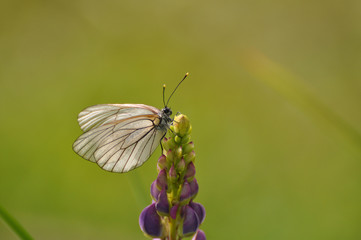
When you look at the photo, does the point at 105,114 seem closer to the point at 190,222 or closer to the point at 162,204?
the point at 162,204

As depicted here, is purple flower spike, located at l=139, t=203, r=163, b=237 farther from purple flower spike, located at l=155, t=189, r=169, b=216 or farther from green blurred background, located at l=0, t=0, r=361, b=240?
green blurred background, located at l=0, t=0, r=361, b=240

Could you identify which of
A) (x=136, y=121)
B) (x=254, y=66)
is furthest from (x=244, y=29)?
(x=136, y=121)

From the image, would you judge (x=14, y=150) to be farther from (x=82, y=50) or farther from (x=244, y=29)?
(x=244, y=29)

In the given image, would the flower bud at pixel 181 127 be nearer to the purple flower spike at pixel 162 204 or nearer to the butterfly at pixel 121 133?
the purple flower spike at pixel 162 204

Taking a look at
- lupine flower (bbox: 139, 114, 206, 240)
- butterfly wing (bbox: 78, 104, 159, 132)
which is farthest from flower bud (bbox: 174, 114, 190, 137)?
butterfly wing (bbox: 78, 104, 159, 132)

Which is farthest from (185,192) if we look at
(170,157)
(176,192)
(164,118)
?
(164,118)

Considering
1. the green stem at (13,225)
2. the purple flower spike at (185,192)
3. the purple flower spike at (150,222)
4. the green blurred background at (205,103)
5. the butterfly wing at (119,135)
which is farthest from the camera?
the green blurred background at (205,103)

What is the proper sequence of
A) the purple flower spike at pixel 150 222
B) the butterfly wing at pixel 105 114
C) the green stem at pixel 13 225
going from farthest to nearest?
the butterfly wing at pixel 105 114 < the purple flower spike at pixel 150 222 < the green stem at pixel 13 225

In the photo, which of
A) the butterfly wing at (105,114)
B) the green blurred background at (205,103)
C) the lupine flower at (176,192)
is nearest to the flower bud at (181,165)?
the lupine flower at (176,192)

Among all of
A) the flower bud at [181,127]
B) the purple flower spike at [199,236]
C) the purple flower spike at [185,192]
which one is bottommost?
the purple flower spike at [199,236]

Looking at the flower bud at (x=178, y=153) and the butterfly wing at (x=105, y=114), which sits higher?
the butterfly wing at (x=105, y=114)
